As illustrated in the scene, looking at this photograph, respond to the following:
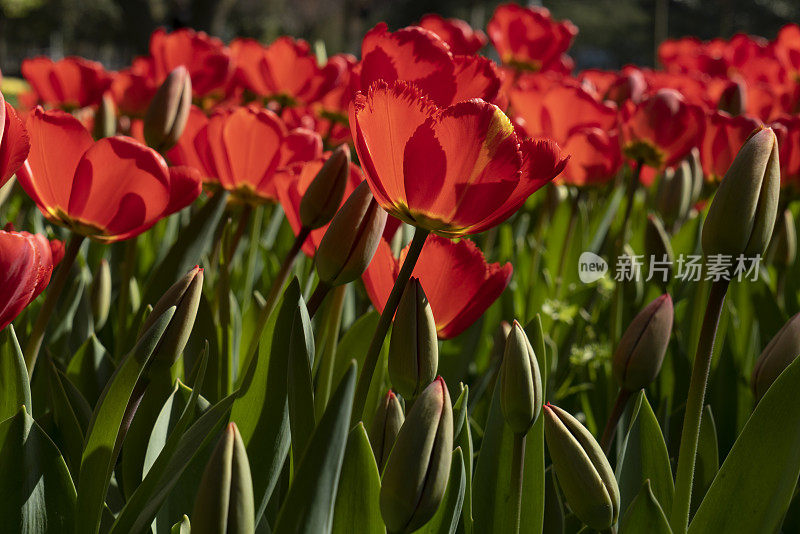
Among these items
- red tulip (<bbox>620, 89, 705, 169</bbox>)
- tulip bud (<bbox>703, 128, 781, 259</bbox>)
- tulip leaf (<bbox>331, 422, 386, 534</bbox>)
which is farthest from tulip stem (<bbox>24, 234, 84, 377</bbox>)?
red tulip (<bbox>620, 89, 705, 169</bbox>)

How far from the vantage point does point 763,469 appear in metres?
0.70

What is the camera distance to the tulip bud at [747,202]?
640mm

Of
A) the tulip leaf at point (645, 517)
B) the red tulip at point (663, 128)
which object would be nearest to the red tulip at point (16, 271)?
the tulip leaf at point (645, 517)

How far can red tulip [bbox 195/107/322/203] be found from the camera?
3.89 feet

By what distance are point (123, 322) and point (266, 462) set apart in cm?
49

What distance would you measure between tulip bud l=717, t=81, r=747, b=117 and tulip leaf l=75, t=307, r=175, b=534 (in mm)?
1677

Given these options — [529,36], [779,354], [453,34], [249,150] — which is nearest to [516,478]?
[779,354]

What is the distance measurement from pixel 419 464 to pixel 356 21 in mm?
32273

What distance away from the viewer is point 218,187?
1.26m

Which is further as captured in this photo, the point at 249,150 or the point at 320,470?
the point at 249,150

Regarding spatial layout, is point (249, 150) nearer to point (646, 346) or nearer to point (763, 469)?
point (646, 346)

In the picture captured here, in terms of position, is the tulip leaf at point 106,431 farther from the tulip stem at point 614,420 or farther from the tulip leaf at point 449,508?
the tulip stem at point 614,420

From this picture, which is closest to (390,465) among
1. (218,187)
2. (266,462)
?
(266,462)

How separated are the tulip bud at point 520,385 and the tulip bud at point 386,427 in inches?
3.7
